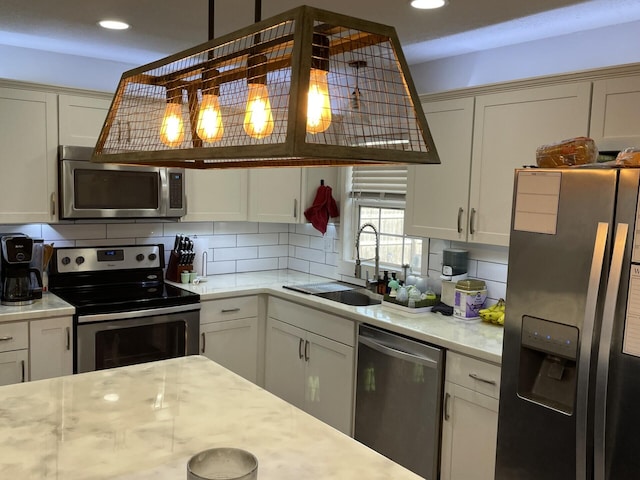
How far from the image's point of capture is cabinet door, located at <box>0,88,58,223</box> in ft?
10.5

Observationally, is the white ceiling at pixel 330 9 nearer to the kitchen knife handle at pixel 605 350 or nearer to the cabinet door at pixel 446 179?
the cabinet door at pixel 446 179

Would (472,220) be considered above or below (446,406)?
above

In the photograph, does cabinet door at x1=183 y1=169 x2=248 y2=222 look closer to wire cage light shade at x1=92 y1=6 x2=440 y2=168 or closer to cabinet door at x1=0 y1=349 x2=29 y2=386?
cabinet door at x1=0 y1=349 x2=29 y2=386

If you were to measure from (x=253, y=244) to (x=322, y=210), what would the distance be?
75 cm

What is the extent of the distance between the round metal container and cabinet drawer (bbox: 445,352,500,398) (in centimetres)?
165

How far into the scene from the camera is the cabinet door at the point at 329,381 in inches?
129

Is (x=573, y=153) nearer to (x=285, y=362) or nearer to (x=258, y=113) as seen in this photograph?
(x=258, y=113)

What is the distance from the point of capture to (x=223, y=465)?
3.57 ft

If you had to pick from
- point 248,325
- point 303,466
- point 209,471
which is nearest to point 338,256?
point 248,325

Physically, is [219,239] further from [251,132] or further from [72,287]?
[251,132]

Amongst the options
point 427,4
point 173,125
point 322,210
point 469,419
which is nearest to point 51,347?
point 322,210

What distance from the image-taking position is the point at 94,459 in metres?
1.37

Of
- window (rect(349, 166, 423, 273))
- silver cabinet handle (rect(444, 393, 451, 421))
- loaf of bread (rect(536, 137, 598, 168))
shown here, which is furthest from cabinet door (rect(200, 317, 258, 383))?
loaf of bread (rect(536, 137, 598, 168))

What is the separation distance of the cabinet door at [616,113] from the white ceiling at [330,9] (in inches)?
13.0
